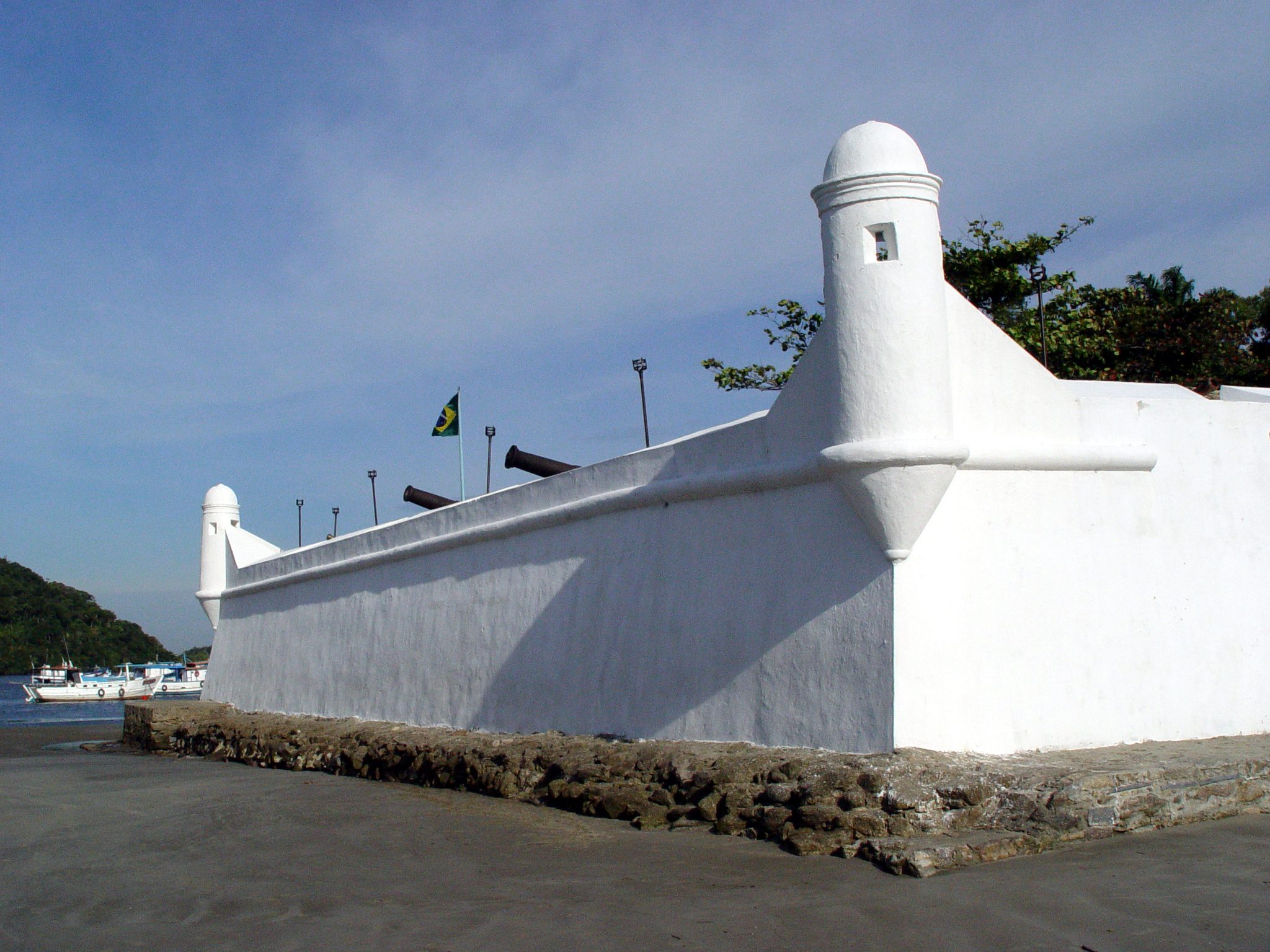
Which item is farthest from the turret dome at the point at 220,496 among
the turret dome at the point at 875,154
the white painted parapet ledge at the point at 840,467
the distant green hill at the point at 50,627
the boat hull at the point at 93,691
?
the distant green hill at the point at 50,627

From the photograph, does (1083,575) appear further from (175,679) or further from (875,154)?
(175,679)

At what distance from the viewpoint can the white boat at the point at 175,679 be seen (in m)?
59.9

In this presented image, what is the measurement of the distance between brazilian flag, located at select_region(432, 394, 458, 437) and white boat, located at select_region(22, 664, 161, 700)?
44051 mm

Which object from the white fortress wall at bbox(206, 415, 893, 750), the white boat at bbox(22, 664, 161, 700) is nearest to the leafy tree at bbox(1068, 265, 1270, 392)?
the white fortress wall at bbox(206, 415, 893, 750)

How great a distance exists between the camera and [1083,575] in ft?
24.9

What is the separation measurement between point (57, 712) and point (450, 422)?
1403 inches

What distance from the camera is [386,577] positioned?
1379cm

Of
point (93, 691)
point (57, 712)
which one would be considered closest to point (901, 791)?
point (57, 712)

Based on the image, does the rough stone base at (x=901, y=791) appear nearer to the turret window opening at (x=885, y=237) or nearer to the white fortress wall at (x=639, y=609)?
the white fortress wall at (x=639, y=609)

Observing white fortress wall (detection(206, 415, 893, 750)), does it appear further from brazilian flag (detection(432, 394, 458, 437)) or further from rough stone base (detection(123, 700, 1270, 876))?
brazilian flag (detection(432, 394, 458, 437))

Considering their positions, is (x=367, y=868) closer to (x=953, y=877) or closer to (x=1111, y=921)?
(x=953, y=877)

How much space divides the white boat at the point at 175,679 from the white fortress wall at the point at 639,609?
157 feet

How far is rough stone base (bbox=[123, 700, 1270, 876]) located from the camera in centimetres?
609

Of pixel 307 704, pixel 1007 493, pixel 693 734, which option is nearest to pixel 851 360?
pixel 1007 493
